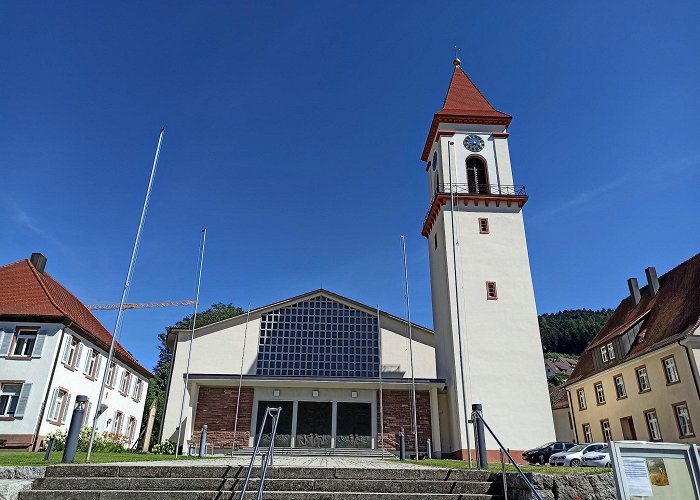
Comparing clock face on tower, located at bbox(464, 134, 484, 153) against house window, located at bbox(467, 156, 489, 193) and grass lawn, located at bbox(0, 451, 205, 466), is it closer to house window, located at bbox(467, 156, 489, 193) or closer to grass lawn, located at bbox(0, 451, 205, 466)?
house window, located at bbox(467, 156, 489, 193)

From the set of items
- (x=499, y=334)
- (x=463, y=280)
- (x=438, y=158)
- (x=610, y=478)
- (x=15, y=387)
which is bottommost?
(x=610, y=478)

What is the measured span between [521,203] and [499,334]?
7082mm

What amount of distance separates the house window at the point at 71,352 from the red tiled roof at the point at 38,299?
0.70 m

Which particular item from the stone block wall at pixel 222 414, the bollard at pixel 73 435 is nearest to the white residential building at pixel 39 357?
the stone block wall at pixel 222 414

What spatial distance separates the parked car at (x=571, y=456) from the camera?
19.4 meters

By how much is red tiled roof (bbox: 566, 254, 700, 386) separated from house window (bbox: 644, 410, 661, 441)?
3.08 meters

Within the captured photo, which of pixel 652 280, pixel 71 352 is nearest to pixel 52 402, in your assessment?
pixel 71 352

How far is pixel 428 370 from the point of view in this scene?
2489cm

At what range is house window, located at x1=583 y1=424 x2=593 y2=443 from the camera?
32.2 metres

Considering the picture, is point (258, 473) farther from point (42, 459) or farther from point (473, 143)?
point (473, 143)

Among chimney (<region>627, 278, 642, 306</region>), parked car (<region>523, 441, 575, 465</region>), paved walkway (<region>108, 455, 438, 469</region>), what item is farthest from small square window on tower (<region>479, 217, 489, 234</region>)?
chimney (<region>627, 278, 642, 306</region>)

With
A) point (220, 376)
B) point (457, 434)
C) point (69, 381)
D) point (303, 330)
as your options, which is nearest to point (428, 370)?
point (457, 434)

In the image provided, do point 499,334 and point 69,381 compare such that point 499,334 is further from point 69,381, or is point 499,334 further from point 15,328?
point 15,328

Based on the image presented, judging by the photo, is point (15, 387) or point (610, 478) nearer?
point (610, 478)
